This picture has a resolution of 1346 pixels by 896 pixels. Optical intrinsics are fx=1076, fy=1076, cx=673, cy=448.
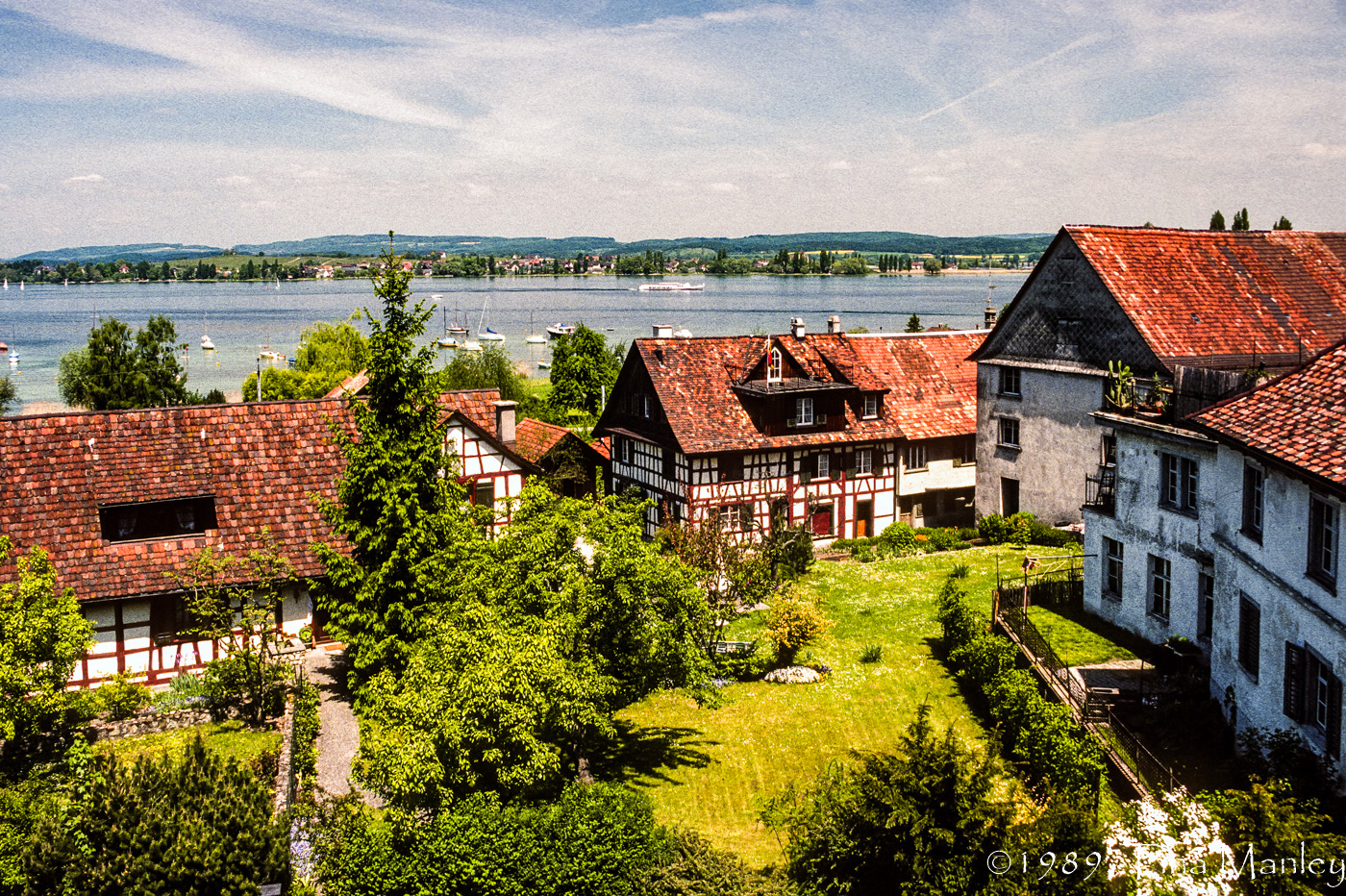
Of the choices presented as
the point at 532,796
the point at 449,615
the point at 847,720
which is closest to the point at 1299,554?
the point at 847,720

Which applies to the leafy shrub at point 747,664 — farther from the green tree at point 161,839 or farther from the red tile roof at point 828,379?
the green tree at point 161,839

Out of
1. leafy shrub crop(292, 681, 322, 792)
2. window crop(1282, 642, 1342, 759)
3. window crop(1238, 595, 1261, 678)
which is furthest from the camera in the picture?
leafy shrub crop(292, 681, 322, 792)

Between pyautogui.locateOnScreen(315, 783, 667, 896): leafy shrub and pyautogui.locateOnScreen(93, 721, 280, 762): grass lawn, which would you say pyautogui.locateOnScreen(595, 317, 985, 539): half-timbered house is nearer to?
pyautogui.locateOnScreen(93, 721, 280, 762): grass lawn

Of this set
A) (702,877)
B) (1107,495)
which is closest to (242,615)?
(702,877)

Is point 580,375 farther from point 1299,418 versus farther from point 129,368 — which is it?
point 1299,418

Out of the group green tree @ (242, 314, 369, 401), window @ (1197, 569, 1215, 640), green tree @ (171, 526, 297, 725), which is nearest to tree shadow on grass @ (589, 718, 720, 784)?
green tree @ (171, 526, 297, 725)

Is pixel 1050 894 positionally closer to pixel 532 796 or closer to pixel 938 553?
pixel 532 796

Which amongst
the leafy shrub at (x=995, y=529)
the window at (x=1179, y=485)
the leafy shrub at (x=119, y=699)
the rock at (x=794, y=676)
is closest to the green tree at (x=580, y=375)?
the leafy shrub at (x=995, y=529)
